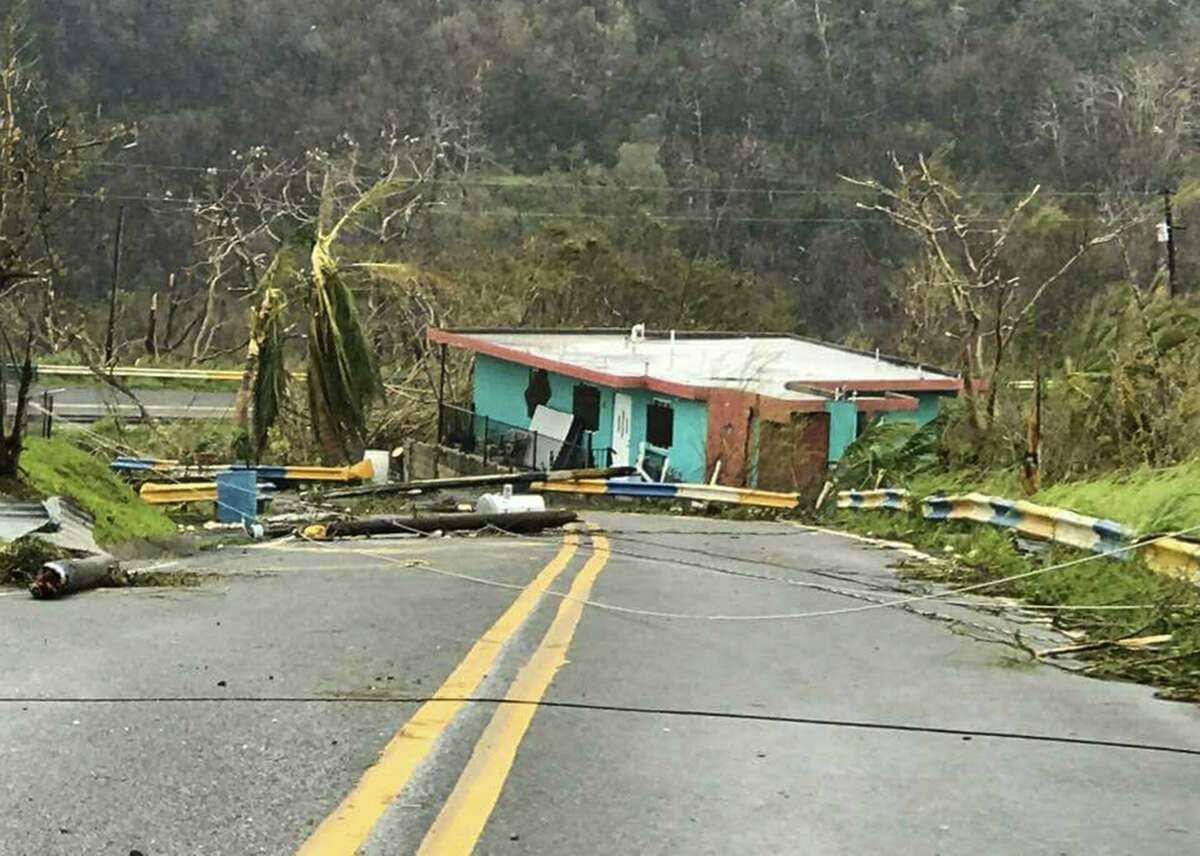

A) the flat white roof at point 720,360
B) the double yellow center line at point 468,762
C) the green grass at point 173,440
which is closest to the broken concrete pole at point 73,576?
the double yellow center line at point 468,762

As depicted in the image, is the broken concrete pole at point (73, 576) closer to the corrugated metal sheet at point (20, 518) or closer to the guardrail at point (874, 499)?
the corrugated metal sheet at point (20, 518)

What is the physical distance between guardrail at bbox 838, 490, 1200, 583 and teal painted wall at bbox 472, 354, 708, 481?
47.0ft

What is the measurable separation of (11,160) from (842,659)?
986 centimetres

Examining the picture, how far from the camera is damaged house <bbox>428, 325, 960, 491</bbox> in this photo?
31.5 metres

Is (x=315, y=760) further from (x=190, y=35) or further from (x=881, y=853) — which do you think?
(x=190, y=35)

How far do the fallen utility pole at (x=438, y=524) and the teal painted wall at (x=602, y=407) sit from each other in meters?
14.9

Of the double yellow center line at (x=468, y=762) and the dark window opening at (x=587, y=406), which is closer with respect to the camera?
the double yellow center line at (x=468, y=762)

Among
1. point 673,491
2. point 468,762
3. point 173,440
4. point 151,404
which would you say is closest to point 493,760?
point 468,762

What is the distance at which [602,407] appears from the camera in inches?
1503

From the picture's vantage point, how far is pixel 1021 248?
57.7 metres

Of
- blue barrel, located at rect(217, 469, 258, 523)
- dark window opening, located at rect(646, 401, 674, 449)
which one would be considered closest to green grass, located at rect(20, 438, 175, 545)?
blue barrel, located at rect(217, 469, 258, 523)

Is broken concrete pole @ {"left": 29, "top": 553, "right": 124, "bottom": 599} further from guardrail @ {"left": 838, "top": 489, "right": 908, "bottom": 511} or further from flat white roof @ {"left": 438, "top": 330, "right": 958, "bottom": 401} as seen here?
flat white roof @ {"left": 438, "top": 330, "right": 958, "bottom": 401}

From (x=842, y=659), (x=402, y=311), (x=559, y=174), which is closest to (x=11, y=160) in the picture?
(x=842, y=659)

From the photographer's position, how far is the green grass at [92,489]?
13.7 meters
